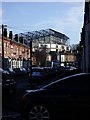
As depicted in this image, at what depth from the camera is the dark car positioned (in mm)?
11195

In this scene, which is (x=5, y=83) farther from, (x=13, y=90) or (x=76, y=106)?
(x=76, y=106)

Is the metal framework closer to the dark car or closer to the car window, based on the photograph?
the dark car

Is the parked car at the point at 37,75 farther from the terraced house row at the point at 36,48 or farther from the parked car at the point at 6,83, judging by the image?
the terraced house row at the point at 36,48

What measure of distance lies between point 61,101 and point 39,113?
2.38 feet

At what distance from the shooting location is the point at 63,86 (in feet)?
38.0

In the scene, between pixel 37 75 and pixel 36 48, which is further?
pixel 36 48

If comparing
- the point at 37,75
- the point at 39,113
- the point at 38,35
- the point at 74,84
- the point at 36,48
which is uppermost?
the point at 38,35

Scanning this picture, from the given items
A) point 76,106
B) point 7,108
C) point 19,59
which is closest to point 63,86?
point 76,106

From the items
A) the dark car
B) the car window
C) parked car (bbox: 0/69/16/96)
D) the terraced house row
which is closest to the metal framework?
the terraced house row

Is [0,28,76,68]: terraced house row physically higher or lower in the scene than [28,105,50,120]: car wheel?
higher

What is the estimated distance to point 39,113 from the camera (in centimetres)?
1158

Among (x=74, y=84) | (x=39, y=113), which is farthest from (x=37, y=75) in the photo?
(x=74, y=84)

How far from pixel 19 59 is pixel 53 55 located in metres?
53.0

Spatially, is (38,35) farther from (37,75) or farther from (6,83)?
(6,83)
